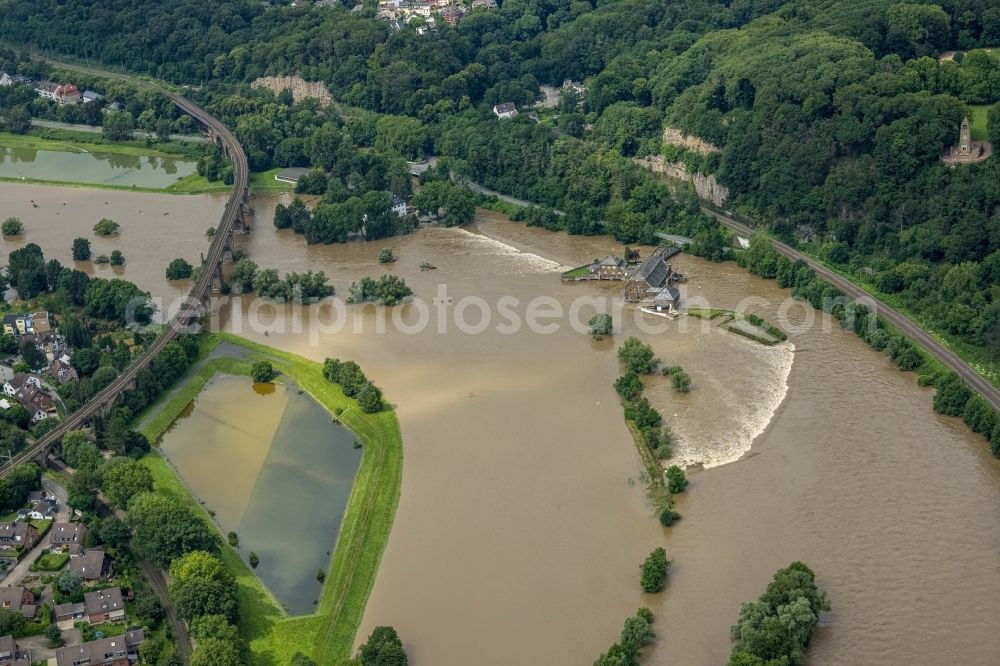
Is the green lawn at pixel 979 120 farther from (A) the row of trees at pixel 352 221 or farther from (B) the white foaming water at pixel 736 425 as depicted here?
(A) the row of trees at pixel 352 221

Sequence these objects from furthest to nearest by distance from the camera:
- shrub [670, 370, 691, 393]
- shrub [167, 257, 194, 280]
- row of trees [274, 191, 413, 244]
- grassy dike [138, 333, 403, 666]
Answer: row of trees [274, 191, 413, 244] → shrub [167, 257, 194, 280] → shrub [670, 370, 691, 393] → grassy dike [138, 333, 403, 666]

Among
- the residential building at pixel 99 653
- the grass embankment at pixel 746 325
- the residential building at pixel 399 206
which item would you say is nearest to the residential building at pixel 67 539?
the residential building at pixel 99 653

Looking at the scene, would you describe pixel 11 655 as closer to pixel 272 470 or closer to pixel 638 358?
pixel 272 470

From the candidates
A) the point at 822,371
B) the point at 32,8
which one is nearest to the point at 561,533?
the point at 822,371

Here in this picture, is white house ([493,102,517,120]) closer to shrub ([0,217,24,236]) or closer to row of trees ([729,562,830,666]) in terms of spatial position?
shrub ([0,217,24,236])

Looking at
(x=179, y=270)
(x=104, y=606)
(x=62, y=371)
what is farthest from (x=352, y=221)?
(x=104, y=606)

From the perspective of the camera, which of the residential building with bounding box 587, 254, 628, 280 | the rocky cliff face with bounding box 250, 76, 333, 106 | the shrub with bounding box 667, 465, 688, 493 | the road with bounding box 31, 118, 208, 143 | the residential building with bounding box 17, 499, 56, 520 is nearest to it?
the residential building with bounding box 17, 499, 56, 520

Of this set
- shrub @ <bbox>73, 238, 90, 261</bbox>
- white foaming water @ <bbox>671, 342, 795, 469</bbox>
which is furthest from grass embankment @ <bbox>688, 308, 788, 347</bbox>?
shrub @ <bbox>73, 238, 90, 261</bbox>
